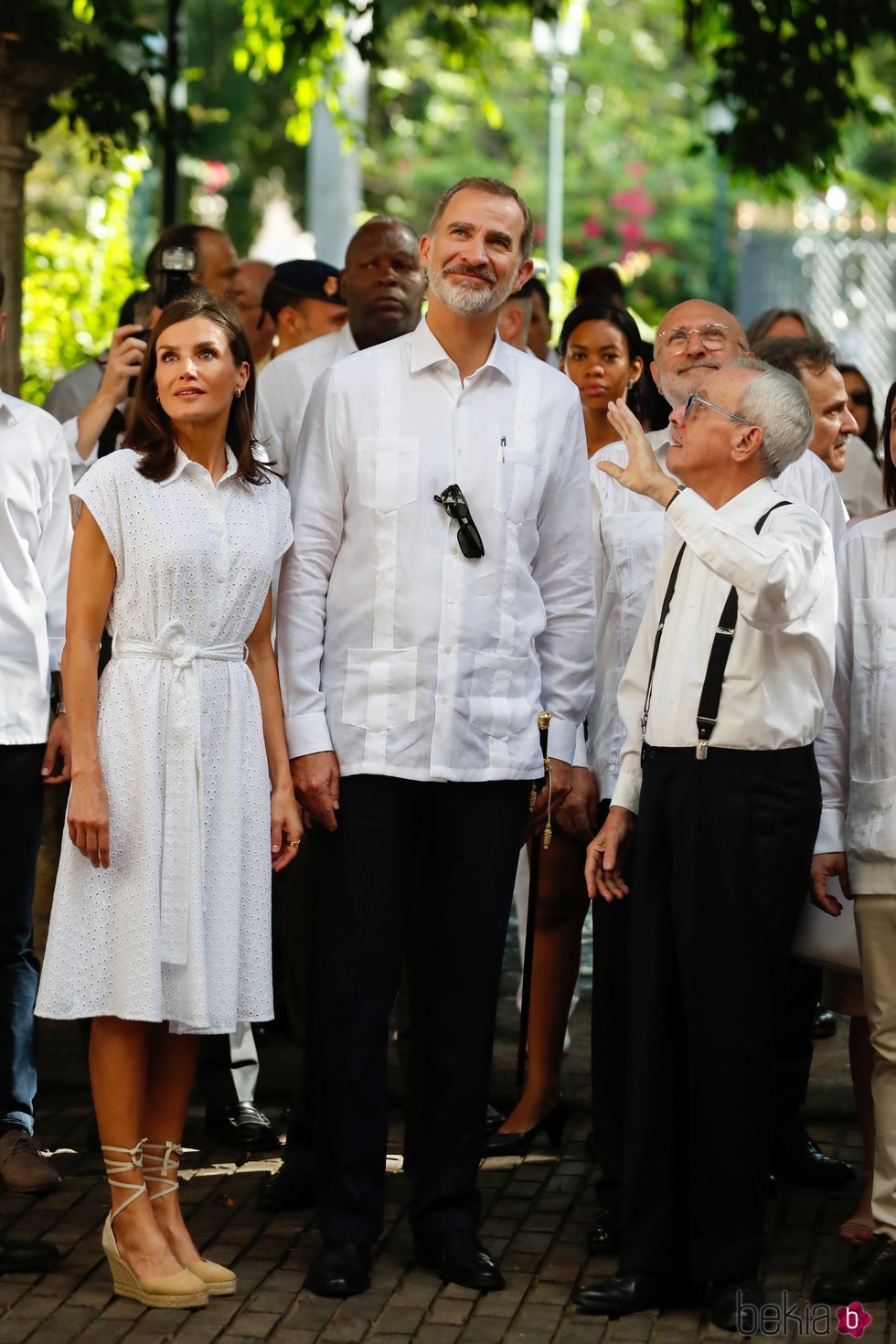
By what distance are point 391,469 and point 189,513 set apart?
1.57ft

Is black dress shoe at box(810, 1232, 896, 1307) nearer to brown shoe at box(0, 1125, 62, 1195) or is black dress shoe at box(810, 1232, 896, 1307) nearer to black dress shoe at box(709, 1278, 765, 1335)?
black dress shoe at box(709, 1278, 765, 1335)

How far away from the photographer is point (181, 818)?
460cm

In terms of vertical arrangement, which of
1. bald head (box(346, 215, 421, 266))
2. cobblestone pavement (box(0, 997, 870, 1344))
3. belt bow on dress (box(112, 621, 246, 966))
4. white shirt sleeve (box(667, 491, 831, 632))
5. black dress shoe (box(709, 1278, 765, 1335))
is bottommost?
cobblestone pavement (box(0, 997, 870, 1344))

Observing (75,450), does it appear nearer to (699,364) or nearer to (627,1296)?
(699,364)

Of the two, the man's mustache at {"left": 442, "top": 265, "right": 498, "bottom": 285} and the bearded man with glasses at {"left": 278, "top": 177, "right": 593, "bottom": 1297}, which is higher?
the man's mustache at {"left": 442, "top": 265, "right": 498, "bottom": 285}

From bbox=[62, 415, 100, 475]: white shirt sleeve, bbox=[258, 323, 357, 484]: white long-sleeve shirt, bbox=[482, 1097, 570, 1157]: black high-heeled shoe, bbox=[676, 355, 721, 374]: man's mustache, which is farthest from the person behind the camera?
bbox=[258, 323, 357, 484]: white long-sleeve shirt

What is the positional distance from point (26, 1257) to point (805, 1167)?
210 centimetres

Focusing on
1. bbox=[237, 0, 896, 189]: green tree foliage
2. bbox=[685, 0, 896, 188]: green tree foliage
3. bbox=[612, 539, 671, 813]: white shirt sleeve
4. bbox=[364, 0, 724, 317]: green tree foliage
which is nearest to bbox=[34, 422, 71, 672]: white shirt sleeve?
Result: bbox=[612, 539, 671, 813]: white shirt sleeve

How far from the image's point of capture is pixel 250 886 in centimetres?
470

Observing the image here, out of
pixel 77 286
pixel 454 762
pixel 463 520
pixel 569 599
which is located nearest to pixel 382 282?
pixel 569 599

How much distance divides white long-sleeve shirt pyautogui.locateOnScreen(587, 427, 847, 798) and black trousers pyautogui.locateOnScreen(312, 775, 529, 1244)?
551 mm

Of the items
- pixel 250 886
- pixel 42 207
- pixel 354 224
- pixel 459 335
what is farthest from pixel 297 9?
pixel 42 207

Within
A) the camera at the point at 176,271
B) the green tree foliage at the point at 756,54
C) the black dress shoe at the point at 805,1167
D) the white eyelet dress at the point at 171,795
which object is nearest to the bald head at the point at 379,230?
the camera at the point at 176,271

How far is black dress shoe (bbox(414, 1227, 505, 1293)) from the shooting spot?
15.4 feet
